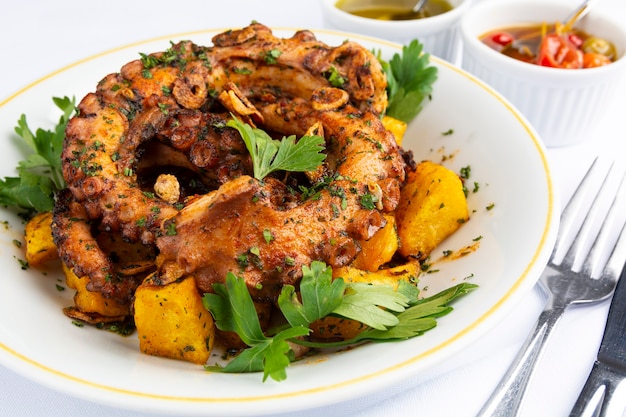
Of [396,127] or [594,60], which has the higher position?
[396,127]

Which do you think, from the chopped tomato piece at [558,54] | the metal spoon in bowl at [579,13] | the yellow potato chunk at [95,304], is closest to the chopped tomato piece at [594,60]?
the chopped tomato piece at [558,54]

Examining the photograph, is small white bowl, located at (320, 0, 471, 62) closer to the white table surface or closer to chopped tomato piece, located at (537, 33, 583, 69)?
chopped tomato piece, located at (537, 33, 583, 69)

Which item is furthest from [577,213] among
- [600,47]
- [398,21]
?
[398,21]

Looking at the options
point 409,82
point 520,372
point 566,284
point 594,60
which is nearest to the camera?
point 520,372

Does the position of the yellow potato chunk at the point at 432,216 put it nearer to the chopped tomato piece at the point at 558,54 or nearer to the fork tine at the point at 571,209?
the fork tine at the point at 571,209

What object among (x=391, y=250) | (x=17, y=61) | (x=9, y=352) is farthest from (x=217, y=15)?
(x=9, y=352)

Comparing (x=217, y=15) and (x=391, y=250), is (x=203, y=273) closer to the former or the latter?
(x=391, y=250)

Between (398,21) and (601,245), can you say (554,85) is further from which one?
(601,245)
